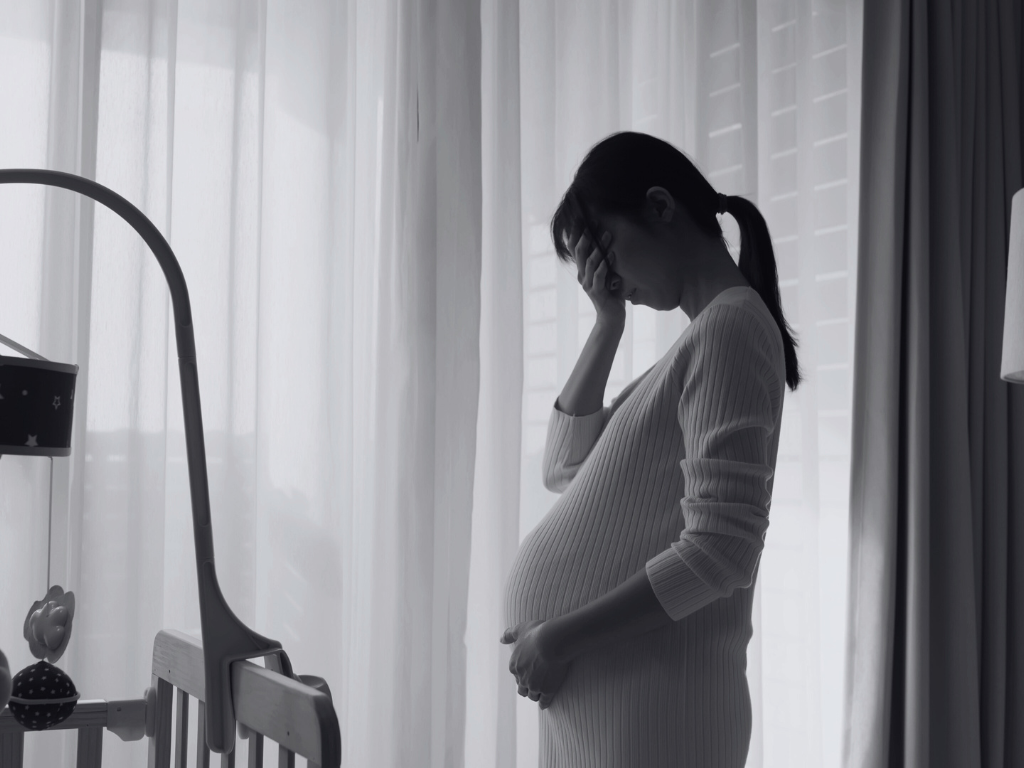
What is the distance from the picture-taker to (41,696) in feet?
2.75

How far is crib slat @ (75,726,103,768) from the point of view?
968mm

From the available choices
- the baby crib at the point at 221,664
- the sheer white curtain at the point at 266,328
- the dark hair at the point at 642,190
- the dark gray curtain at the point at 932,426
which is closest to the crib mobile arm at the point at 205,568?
the baby crib at the point at 221,664

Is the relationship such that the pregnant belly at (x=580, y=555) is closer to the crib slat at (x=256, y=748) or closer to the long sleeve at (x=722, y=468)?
the long sleeve at (x=722, y=468)

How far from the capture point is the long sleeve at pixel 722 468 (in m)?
0.85

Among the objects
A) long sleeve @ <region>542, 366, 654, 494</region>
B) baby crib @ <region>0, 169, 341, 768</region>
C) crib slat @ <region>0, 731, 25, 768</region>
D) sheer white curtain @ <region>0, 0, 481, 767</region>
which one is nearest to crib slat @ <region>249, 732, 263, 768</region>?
baby crib @ <region>0, 169, 341, 768</region>

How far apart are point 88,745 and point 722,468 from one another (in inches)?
28.4

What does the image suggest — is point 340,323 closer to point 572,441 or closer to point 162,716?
point 572,441

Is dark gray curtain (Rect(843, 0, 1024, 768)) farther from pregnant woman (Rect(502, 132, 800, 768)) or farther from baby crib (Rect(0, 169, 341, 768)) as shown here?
baby crib (Rect(0, 169, 341, 768))

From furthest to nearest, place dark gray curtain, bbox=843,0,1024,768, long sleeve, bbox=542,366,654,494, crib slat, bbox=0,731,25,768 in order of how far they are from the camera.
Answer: dark gray curtain, bbox=843,0,1024,768 → long sleeve, bbox=542,366,654,494 → crib slat, bbox=0,731,25,768

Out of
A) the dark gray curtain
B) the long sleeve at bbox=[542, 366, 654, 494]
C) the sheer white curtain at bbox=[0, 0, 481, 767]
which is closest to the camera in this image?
the long sleeve at bbox=[542, 366, 654, 494]

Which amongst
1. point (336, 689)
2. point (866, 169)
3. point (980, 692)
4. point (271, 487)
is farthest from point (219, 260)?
point (980, 692)

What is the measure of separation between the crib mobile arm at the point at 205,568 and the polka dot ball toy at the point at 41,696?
0.18 meters

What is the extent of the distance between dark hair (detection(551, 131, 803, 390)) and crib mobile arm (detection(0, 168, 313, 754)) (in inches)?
17.4

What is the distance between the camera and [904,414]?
190 centimetres
